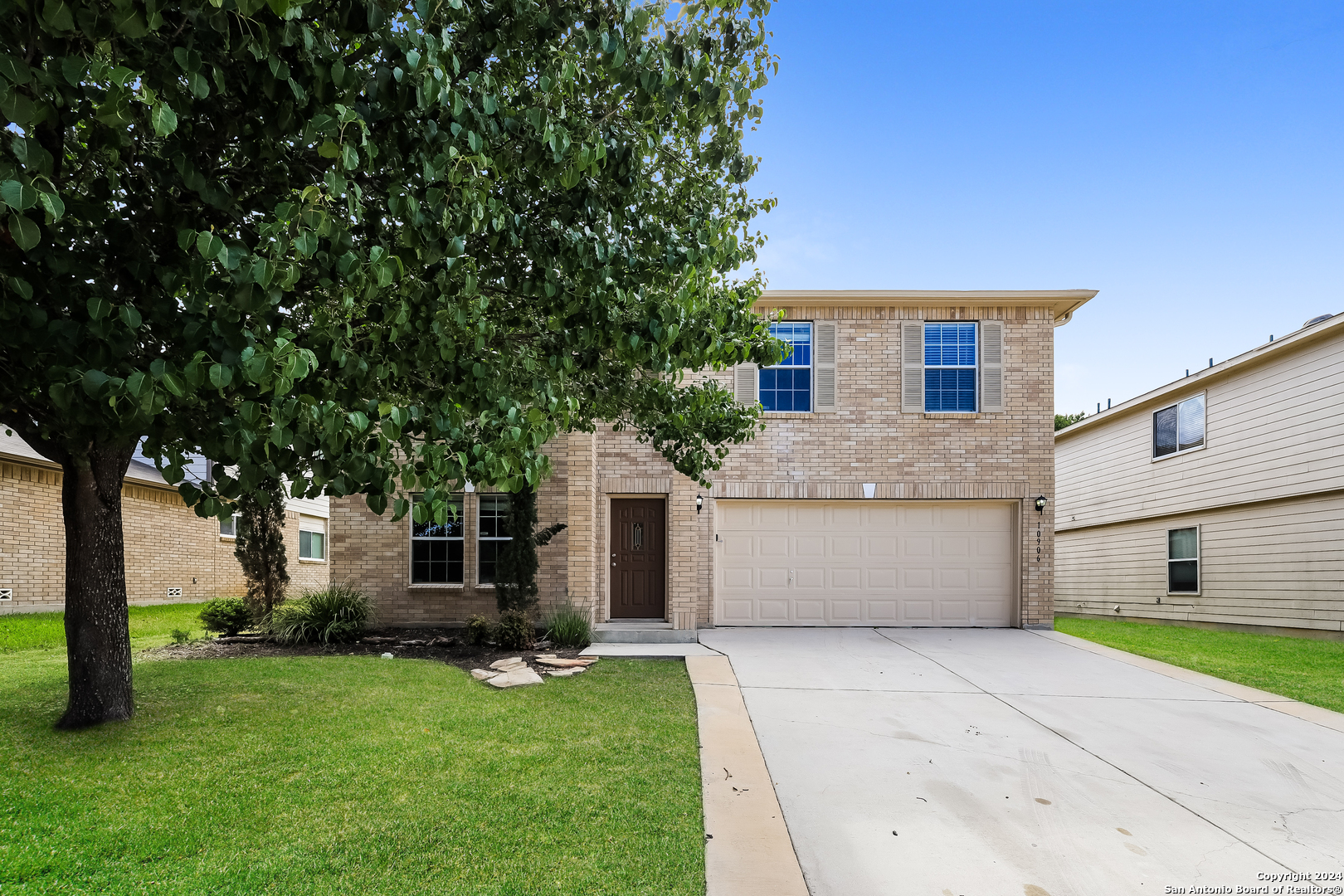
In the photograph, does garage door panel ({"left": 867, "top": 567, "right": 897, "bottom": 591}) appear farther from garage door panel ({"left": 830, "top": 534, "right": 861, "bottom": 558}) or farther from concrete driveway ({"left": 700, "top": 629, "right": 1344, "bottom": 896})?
concrete driveway ({"left": 700, "top": 629, "right": 1344, "bottom": 896})

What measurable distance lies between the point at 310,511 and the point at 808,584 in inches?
661

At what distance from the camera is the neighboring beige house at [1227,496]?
12148 mm

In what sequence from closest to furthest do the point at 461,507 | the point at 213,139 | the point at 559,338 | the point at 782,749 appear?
1. the point at 213,139
2. the point at 559,338
3. the point at 782,749
4. the point at 461,507

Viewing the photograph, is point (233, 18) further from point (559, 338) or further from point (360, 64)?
point (559, 338)

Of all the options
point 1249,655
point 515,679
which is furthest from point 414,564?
point 1249,655

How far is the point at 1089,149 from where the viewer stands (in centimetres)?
1468

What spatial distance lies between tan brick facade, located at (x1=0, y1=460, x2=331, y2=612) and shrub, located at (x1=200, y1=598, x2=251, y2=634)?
1442 mm

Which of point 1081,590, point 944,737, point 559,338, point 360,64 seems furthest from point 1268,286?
point 360,64

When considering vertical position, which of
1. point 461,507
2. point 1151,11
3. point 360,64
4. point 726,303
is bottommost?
point 461,507

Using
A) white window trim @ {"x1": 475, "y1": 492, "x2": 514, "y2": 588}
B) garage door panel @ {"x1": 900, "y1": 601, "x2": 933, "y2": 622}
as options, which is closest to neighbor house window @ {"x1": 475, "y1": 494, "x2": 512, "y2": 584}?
white window trim @ {"x1": 475, "y1": 492, "x2": 514, "y2": 588}

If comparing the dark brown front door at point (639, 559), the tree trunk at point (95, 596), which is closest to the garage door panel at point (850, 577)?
the dark brown front door at point (639, 559)

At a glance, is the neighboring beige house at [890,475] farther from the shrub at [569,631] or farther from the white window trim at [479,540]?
the shrub at [569,631]

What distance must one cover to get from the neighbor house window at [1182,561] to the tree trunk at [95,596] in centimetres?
1793

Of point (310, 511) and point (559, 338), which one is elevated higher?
point (559, 338)
